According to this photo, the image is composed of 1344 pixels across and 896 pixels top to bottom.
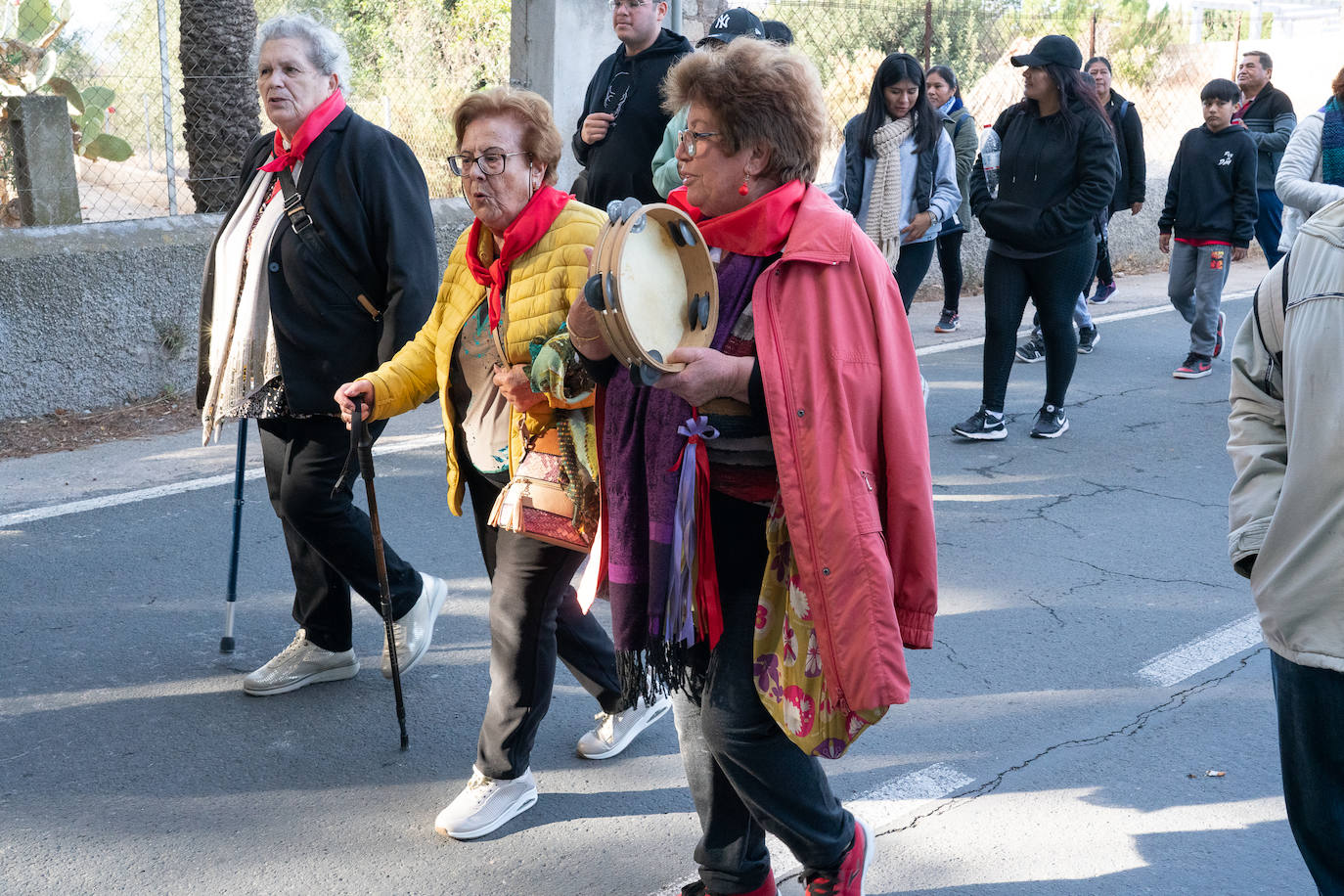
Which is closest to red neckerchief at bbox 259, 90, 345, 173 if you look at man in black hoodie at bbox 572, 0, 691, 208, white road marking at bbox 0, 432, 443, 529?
white road marking at bbox 0, 432, 443, 529

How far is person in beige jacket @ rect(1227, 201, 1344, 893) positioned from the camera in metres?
2.07

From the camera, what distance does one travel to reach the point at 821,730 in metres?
2.41

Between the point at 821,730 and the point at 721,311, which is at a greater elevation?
the point at 721,311

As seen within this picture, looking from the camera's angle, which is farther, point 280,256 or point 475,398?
point 280,256

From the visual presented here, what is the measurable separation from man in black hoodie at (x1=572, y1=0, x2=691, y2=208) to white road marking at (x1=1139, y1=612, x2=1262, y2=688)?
2.96 m

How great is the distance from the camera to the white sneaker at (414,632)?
412cm

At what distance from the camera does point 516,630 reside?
3154 millimetres

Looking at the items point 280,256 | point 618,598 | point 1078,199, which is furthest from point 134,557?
point 1078,199

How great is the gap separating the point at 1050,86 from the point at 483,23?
42.5 ft

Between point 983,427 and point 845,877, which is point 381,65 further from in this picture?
point 845,877

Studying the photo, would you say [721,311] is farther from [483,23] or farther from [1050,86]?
[483,23]

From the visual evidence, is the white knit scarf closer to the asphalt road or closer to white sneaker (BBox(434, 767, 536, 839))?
the asphalt road

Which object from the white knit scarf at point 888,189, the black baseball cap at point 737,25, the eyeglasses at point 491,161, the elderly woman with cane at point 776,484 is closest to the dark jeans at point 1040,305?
the white knit scarf at point 888,189

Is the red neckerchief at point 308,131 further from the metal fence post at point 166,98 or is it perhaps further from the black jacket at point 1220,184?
the black jacket at point 1220,184
